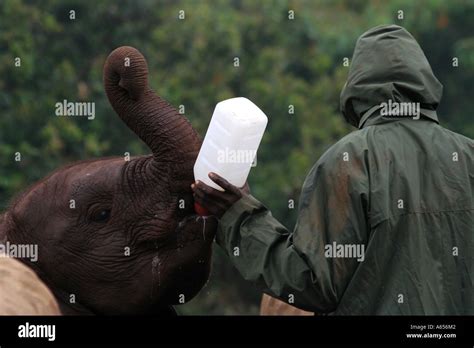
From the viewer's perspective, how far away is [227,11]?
Result: 14.7m

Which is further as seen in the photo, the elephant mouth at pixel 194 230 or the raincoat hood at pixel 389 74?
Answer: the elephant mouth at pixel 194 230

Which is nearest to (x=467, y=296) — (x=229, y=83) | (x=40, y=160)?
(x=40, y=160)

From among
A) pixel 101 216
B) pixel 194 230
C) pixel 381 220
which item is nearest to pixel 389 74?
→ pixel 381 220

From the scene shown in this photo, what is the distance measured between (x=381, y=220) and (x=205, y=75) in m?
9.05

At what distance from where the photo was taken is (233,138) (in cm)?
482

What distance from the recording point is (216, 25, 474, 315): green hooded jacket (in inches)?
180

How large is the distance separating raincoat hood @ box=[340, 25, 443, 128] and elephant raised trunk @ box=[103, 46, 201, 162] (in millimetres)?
777

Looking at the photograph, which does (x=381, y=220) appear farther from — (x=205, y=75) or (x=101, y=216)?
(x=205, y=75)

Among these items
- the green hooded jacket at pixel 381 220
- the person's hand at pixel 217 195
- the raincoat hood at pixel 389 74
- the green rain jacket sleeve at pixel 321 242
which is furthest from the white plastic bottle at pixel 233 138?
the raincoat hood at pixel 389 74

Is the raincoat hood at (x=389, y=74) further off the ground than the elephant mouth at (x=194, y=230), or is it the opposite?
the raincoat hood at (x=389, y=74)

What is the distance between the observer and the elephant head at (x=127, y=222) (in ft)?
17.3

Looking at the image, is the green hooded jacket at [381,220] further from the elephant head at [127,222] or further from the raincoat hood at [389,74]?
the elephant head at [127,222]

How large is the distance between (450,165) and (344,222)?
20.2 inches

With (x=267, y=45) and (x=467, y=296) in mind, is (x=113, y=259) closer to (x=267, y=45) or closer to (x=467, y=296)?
(x=467, y=296)
